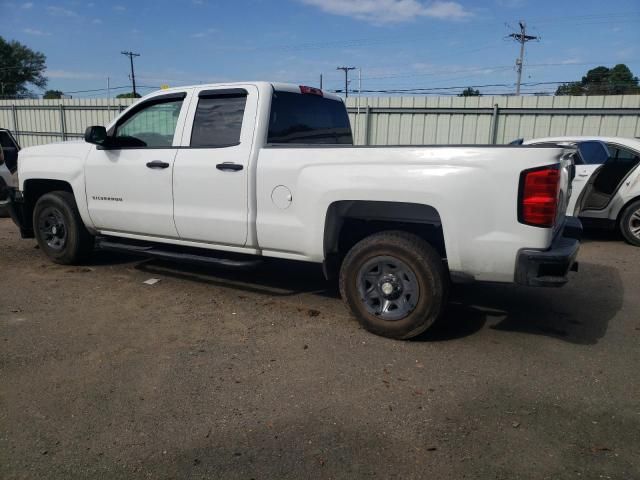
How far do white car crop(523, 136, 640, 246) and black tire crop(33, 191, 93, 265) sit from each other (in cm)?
649

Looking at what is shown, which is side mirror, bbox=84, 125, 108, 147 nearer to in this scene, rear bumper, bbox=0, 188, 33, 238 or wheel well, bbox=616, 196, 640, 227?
rear bumper, bbox=0, 188, 33, 238

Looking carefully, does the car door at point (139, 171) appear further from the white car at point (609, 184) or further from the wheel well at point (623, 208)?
the wheel well at point (623, 208)

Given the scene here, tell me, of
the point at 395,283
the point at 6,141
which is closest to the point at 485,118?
the point at 395,283

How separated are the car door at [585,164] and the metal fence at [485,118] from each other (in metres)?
4.69

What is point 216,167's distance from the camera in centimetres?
468

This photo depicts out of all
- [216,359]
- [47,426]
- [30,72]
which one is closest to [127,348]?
[216,359]

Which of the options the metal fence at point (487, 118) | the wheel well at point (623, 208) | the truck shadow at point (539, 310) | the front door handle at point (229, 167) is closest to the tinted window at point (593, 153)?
the wheel well at point (623, 208)

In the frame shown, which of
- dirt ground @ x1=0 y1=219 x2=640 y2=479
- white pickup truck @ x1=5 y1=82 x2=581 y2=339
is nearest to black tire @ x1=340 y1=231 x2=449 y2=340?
white pickup truck @ x1=5 y1=82 x2=581 y2=339

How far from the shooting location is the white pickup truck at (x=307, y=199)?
358cm

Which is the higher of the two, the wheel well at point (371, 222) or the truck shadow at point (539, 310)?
the wheel well at point (371, 222)

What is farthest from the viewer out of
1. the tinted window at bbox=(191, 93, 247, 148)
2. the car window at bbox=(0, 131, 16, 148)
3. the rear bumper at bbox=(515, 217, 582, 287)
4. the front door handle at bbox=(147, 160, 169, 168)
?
the car window at bbox=(0, 131, 16, 148)

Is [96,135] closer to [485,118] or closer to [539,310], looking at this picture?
[539,310]

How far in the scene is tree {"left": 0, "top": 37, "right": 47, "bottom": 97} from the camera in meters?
70.4

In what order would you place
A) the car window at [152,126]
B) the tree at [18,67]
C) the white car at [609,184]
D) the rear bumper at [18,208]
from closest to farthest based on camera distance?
the car window at [152,126] → the rear bumper at [18,208] → the white car at [609,184] → the tree at [18,67]
